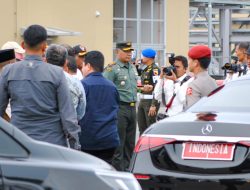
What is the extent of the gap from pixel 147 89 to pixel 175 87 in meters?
2.18

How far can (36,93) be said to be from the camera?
6785 millimetres

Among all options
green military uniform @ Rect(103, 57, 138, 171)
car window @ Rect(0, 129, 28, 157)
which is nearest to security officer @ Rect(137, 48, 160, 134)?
green military uniform @ Rect(103, 57, 138, 171)

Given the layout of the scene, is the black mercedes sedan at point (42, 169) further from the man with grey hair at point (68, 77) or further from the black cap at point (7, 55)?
the black cap at point (7, 55)

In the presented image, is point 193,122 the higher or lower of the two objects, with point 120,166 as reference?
higher

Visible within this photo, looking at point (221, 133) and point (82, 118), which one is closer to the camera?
point (221, 133)

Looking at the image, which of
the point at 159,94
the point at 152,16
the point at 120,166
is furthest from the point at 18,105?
the point at 152,16

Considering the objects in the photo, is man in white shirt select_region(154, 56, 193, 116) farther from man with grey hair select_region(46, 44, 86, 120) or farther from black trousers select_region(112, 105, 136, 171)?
man with grey hair select_region(46, 44, 86, 120)

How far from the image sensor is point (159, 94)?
12.9m

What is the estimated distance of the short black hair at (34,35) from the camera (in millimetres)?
6805

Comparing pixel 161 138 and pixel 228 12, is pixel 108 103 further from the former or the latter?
pixel 228 12

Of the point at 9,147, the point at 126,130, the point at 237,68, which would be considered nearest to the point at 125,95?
the point at 126,130

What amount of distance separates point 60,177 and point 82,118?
440 cm

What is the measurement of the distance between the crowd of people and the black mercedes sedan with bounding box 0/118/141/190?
79.8 inches

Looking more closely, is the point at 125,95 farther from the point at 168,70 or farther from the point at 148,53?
the point at 148,53
